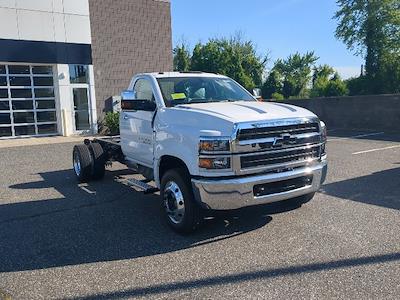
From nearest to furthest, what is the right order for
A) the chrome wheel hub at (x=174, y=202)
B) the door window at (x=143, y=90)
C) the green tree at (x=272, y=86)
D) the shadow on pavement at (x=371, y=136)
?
1. the chrome wheel hub at (x=174, y=202)
2. the door window at (x=143, y=90)
3. the shadow on pavement at (x=371, y=136)
4. the green tree at (x=272, y=86)

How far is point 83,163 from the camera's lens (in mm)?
8555

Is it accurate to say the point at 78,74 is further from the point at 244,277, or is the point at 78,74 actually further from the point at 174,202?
the point at 244,277

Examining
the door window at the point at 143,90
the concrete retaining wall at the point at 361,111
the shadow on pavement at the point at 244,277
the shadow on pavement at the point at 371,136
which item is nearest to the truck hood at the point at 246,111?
the door window at the point at 143,90

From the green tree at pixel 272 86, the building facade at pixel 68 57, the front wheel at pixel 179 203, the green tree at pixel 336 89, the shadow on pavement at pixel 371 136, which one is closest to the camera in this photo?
the front wheel at pixel 179 203

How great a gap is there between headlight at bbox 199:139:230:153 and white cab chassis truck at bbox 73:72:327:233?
0.04 feet

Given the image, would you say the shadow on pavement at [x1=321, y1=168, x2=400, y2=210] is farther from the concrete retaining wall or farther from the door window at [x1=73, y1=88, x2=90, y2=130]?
the door window at [x1=73, y1=88, x2=90, y2=130]

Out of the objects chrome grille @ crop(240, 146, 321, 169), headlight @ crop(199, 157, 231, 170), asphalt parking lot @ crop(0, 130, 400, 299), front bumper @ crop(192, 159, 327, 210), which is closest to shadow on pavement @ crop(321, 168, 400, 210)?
asphalt parking lot @ crop(0, 130, 400, 299)

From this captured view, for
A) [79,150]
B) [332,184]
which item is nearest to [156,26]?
[79,150]

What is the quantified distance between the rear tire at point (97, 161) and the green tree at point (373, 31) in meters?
33.6

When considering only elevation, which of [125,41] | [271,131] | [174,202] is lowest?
[174,202]

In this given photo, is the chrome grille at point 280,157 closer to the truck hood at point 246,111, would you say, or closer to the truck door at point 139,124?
the truck hood at point 246,111

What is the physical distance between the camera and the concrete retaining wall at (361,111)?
17375 millimetres

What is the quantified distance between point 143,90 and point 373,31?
40531 millimetres

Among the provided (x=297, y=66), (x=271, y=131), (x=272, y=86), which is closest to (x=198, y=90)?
(x=271, y=131)
